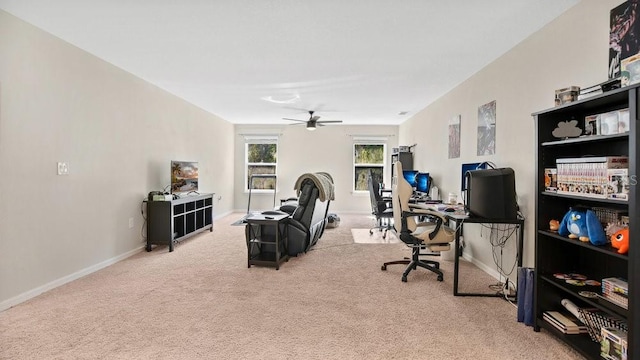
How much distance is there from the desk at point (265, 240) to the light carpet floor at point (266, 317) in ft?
0.47

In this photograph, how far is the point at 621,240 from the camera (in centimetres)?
162

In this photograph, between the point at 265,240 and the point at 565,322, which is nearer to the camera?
the point at 565,322

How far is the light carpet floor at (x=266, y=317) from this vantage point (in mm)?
1928

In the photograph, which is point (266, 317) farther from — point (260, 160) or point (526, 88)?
point (260, 160)

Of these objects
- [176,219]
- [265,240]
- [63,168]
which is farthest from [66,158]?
[265,240]

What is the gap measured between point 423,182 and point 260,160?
14.8 ft

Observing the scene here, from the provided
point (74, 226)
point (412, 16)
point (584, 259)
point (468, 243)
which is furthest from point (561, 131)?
point (74, 226)

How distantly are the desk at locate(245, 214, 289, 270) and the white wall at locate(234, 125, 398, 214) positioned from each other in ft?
13.6

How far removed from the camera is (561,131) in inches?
80.6

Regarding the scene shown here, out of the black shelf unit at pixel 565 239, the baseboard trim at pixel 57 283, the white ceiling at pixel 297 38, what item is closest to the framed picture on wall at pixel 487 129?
the white ceiling at pixel 297 38

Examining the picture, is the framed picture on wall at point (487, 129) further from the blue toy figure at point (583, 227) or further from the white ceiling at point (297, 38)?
the blue toy figure at point (583, 227)

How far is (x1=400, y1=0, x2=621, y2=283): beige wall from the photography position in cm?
215

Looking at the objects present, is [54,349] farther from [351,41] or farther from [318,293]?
[351,41]

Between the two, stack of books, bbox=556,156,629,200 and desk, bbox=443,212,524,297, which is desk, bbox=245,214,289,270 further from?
stack of books, bbox=556,156,629,200
